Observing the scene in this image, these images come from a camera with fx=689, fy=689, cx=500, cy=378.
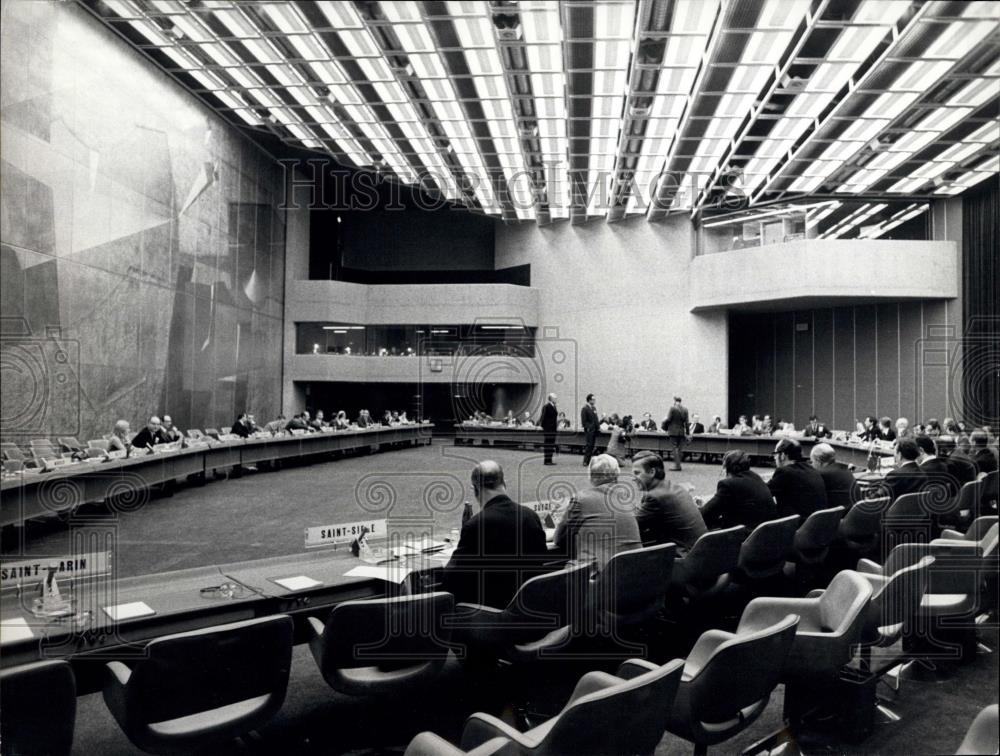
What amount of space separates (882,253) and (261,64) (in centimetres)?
1232

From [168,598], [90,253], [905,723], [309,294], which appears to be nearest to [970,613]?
[905,723]

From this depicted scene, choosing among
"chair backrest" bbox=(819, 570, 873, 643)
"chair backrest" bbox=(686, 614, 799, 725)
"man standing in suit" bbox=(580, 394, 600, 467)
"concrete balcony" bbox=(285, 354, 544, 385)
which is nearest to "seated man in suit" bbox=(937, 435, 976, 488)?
"chair backrest" bbox=(819, 570, 873, 643)

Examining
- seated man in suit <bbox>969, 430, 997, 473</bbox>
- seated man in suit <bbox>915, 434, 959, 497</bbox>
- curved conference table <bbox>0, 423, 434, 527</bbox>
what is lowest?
curved conference table <bbox>0, 423, 434, 527</bbox>

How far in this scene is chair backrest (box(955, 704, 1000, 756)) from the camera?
1.18 metres

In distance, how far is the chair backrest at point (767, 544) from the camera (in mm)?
3938

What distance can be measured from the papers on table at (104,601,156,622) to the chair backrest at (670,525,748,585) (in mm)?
2438

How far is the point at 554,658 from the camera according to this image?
3398mm

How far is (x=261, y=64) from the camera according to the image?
33.4ft

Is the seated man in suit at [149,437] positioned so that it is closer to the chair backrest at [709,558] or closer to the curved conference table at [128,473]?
the curved conference table at [128,473]

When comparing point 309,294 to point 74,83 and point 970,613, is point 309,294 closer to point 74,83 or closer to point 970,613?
point 74,83

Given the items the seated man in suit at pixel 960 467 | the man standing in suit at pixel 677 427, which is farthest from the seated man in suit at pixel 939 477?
the man standing in suit at pixel 677 427

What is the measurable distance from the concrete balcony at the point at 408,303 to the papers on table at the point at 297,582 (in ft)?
55.9

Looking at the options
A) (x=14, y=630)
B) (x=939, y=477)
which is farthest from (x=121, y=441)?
(x=939, y=477)

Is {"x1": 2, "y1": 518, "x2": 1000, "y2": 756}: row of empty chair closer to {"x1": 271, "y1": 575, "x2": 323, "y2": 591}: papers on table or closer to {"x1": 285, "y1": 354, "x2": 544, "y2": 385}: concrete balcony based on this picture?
{"x1": 271, "y1": 575, "x2": 323, "y2": 591}: papers on table
